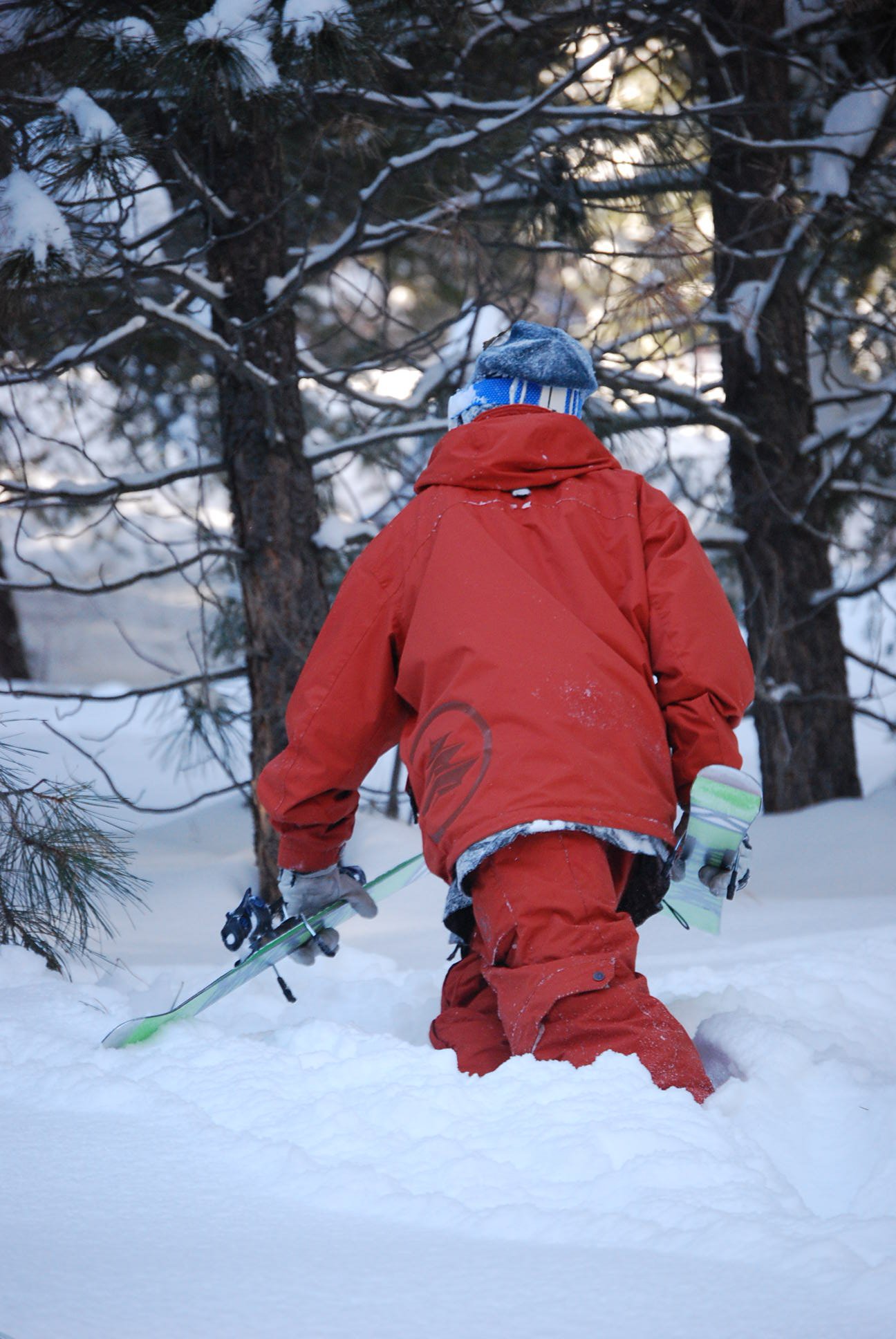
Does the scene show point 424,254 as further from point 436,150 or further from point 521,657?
point 521,657

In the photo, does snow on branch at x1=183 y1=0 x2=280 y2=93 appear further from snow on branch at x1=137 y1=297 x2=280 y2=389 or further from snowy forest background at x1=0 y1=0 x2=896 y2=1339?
snow on branch at x1=137 y1=297 x2=280 y2=389

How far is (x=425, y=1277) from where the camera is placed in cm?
102

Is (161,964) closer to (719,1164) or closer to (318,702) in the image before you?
(318,702)

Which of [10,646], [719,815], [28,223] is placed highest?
[10,646]

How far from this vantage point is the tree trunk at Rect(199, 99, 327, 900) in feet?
10.7

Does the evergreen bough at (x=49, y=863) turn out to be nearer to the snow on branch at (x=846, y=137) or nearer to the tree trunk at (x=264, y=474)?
the tree trunk at (x=264, y=474)

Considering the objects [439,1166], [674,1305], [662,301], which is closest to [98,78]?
[662,301]

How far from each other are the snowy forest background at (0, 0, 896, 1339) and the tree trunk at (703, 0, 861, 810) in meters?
0.02

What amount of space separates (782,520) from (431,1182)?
345cm

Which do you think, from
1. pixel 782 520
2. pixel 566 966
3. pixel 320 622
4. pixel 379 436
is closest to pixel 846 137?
pixel 782 520

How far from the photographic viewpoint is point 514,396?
1950 millimetres

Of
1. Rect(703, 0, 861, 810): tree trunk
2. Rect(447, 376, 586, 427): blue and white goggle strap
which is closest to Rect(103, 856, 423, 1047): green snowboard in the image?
Rect(447, 376, 586, 427): blue and white goggle strap

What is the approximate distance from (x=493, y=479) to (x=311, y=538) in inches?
59.7

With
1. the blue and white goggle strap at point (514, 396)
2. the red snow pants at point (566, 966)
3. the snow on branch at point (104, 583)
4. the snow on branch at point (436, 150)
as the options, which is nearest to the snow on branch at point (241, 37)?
the snow on branch at point (436, 150)
